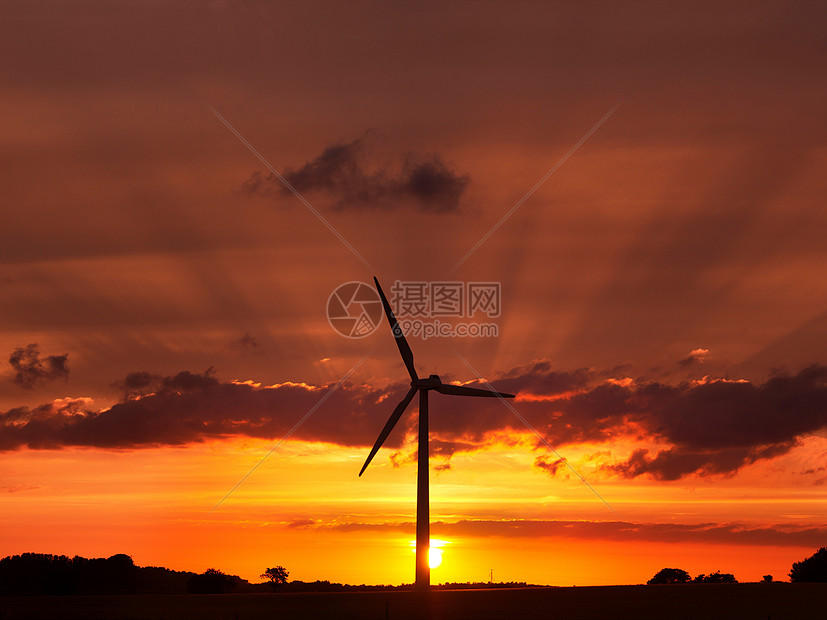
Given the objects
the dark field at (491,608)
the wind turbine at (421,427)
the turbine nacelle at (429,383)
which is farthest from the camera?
the turbine nacelle at (429,383)

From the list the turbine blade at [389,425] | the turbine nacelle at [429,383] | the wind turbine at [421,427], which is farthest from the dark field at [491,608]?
the turbine nacelle at [429,383]

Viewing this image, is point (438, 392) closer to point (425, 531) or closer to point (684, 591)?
point (425, 531)

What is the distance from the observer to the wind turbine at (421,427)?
120125 millimetres

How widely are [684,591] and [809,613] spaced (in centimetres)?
4298

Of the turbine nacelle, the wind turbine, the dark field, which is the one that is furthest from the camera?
the turbine nacelle

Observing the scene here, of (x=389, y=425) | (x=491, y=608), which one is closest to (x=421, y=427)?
(x=389, y=425)

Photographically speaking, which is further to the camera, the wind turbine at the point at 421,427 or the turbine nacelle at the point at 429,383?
the turbine nacelle at the point at 429,383

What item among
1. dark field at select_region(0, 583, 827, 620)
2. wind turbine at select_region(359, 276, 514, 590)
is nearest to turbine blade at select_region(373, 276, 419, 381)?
wind turbine at select_region(359, 276, 514, 590)

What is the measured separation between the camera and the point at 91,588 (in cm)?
19562

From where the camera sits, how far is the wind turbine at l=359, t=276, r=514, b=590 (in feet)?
394

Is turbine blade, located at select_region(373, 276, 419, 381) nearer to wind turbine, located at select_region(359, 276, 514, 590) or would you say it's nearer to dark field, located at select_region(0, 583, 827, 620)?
wind turbine, located at select_region(359, 276, 514, 590)

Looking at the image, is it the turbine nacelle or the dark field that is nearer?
the dark field

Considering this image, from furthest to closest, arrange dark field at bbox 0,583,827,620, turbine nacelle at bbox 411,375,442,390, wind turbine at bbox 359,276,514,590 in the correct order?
1. turbine nacelle at bbox 411,375,442,390
2. wind turbine at bbox 359,276,514,590
3. dark field at bbox 0,583,827,620

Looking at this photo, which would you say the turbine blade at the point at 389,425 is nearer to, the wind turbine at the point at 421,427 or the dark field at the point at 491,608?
the wind turbine at the point at 421,427
